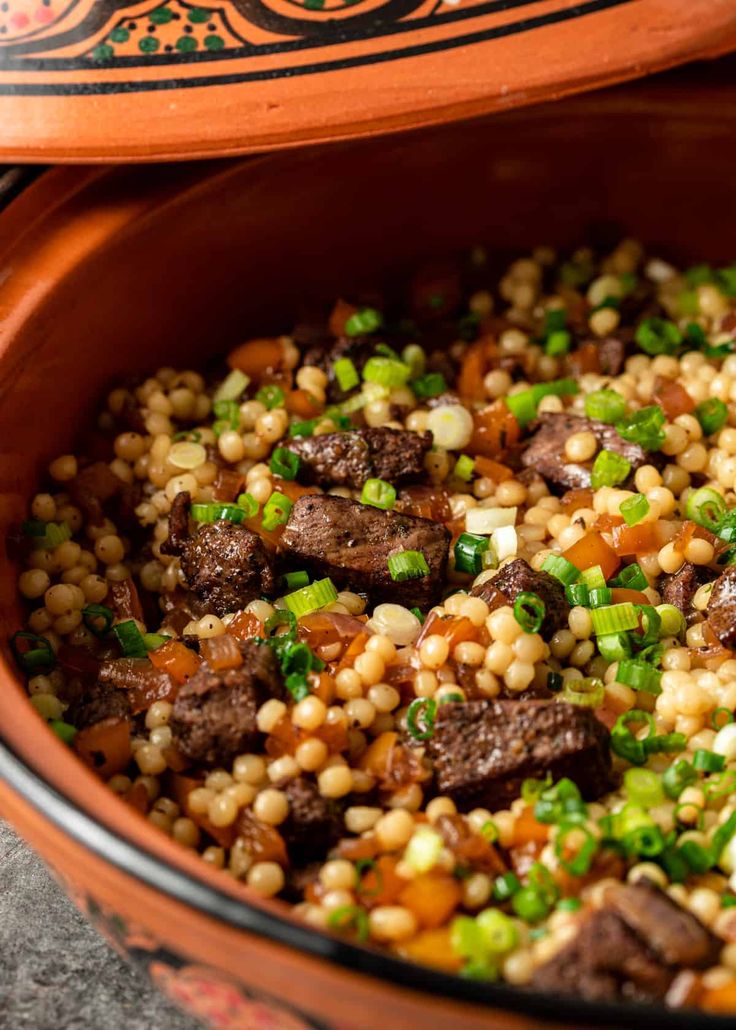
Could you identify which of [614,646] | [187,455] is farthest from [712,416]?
[187,455]

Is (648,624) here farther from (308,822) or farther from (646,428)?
(308,822)

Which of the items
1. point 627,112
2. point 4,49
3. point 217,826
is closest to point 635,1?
point 627,112

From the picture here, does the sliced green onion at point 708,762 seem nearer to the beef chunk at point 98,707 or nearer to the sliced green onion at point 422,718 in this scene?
the sliced green onion at point 422,718

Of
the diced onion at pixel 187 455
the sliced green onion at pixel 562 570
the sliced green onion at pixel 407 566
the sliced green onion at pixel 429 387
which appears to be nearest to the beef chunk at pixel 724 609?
the sliced green onion at pixel 562 570

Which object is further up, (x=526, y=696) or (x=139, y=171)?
(x=139, y=171)

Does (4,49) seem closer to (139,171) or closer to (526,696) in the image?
(139,171)

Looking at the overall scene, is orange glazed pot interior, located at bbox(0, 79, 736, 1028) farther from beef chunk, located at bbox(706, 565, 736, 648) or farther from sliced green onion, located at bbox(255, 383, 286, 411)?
beef chunk, located at bbox(706, 565, 736, 648)

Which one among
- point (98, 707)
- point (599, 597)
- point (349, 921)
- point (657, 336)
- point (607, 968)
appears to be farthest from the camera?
point (657, 336)
